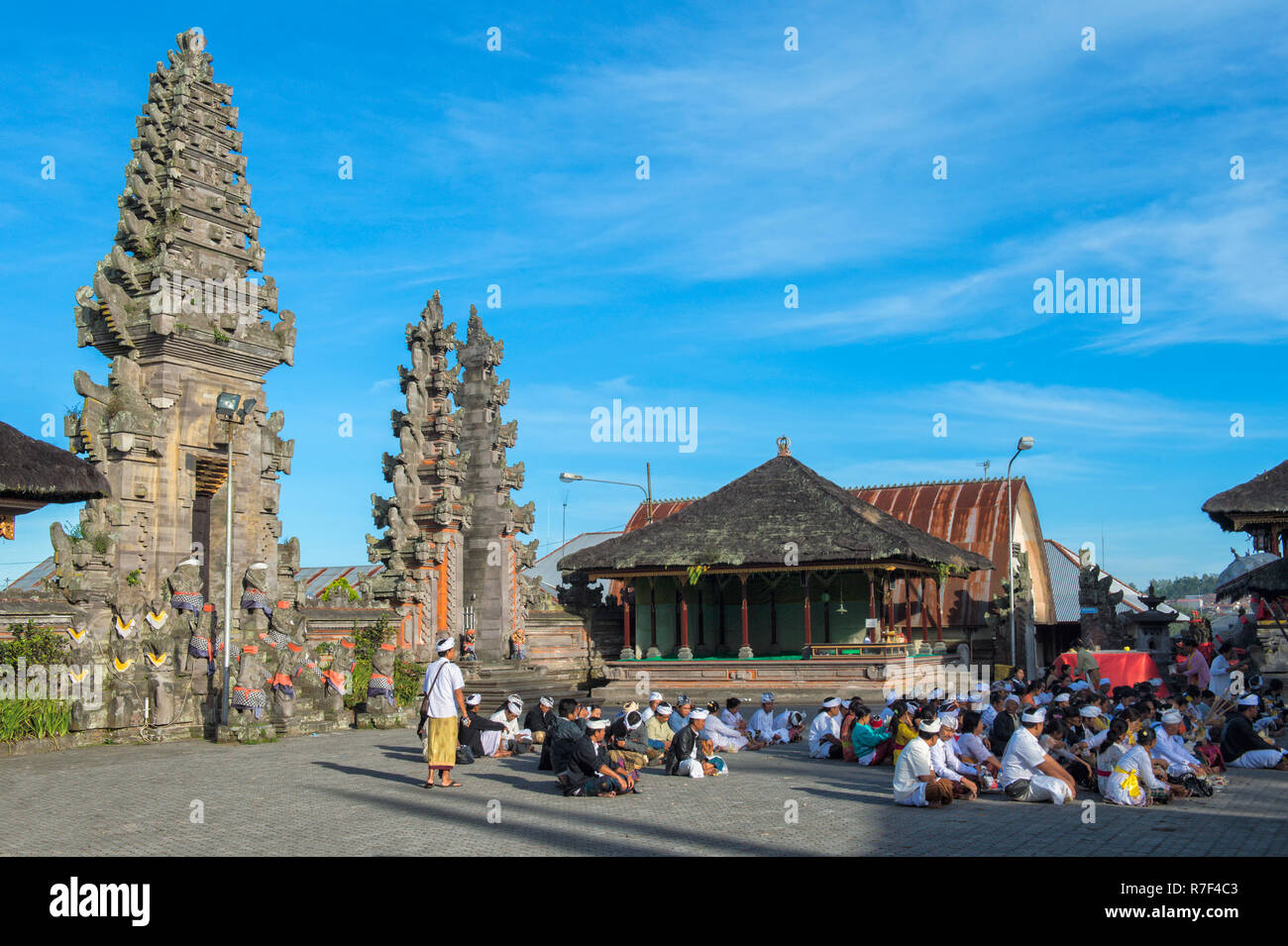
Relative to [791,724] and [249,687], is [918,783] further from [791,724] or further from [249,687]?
[249,687]

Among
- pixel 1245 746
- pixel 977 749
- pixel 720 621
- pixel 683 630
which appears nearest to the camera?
pixel 977 749

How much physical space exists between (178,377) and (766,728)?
13.1 meters

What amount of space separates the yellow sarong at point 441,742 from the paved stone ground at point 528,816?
369 millimetres

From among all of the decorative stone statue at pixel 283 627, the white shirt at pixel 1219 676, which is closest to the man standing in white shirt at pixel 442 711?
the decorative stone statue at pixel 283 627

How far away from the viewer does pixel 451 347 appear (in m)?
29.3

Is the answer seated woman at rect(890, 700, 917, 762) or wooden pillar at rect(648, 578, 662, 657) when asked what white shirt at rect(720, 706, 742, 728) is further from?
wooden pillar at rect(648, 578, 662, 657)

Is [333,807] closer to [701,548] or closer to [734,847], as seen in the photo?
[734,847]

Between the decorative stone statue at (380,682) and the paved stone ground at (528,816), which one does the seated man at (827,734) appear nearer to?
the paved stone ground at (528,816)

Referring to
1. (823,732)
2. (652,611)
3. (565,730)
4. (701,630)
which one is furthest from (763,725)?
(701,630)

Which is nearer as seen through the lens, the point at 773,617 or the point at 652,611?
the point at 652,611

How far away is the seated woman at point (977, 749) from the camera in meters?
13.5

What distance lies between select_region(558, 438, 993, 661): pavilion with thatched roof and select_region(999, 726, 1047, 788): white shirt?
18.3 meters

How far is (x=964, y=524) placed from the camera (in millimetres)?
42594
